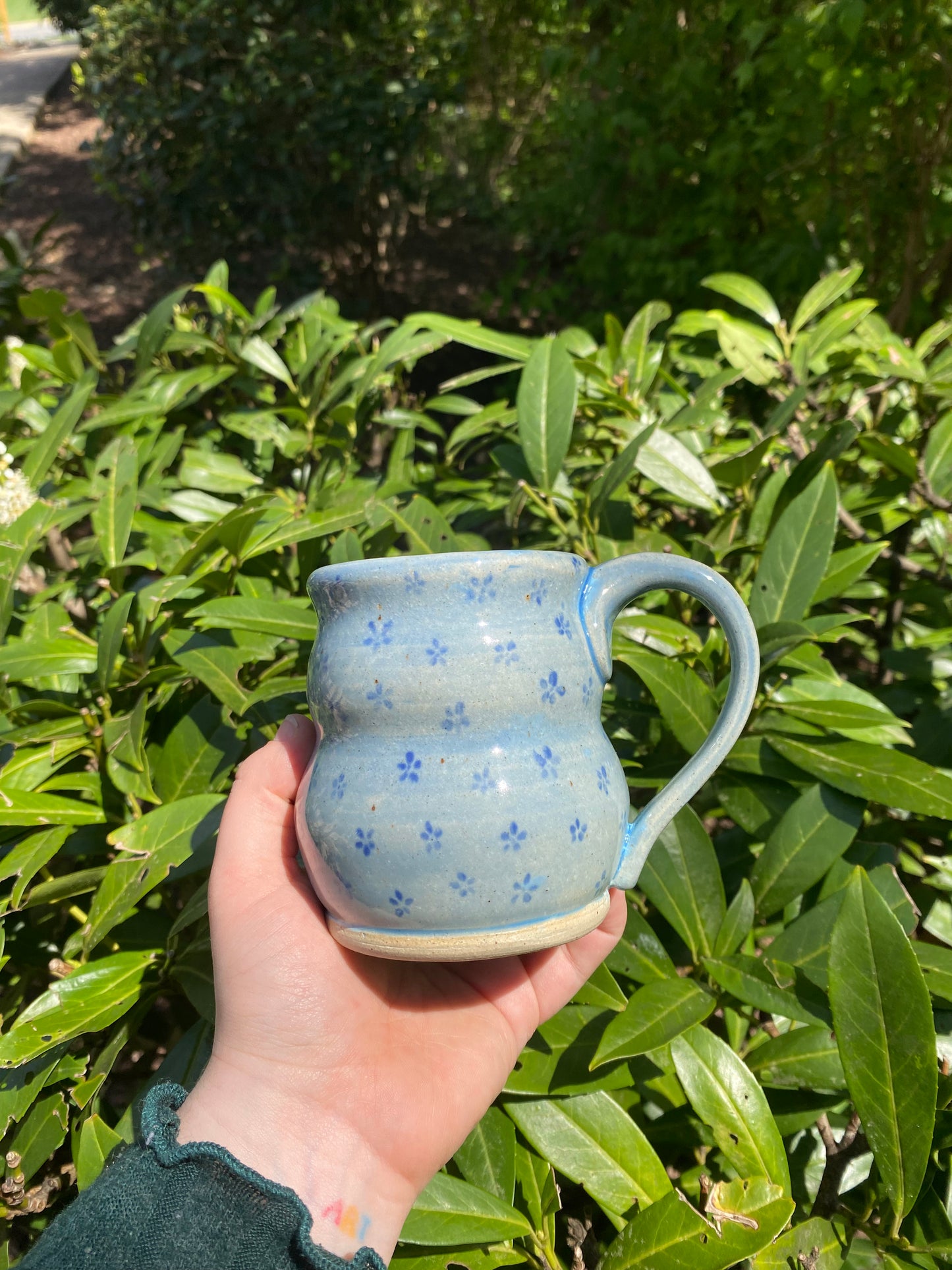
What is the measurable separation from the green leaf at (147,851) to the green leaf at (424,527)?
1.54 feet

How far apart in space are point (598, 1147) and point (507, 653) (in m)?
0.64

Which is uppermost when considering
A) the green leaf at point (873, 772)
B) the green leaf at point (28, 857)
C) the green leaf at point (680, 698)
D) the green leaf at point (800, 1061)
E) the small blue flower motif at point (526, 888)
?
the small blue flower motif at point (526, 888)

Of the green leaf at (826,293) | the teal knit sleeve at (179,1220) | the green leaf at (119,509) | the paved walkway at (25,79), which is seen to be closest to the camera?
the teal knit sleeve at (179,1220)

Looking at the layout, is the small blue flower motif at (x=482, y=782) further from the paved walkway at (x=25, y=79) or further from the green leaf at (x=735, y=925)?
the paved walkway at (x=25, y=79)

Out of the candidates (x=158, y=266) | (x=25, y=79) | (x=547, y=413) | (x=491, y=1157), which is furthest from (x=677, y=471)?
(x=25, y=79)

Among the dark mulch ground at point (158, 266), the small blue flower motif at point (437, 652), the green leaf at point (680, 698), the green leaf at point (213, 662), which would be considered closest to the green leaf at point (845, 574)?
the green leaf at point (680, 698)

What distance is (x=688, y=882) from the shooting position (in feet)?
4.22

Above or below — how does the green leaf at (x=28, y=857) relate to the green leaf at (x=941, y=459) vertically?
below

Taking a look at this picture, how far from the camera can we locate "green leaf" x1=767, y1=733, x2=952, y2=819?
1.20 meters

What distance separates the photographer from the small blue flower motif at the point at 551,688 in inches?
37.9

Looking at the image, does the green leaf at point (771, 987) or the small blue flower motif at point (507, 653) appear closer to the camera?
the small blue flower motif at point (507, 653)

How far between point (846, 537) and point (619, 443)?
457 millimetres

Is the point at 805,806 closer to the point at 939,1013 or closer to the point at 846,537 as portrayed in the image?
the point at 939,1013

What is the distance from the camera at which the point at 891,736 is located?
4.57ft
